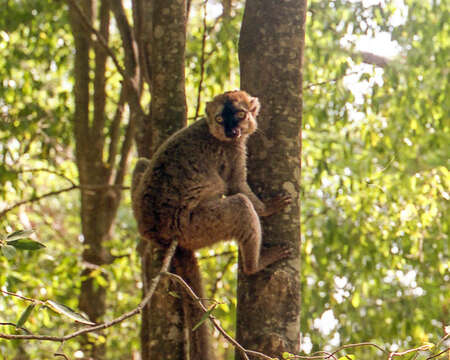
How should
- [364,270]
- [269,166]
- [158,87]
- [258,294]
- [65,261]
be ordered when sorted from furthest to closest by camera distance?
1. [65,261]
2. [364,270]
3. [158,87]
4. [269,166]
5. [258,294]

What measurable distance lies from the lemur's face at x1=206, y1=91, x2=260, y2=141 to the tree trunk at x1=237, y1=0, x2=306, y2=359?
0.35 m

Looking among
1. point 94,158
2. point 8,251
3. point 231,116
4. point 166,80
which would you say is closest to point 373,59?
point 231,116

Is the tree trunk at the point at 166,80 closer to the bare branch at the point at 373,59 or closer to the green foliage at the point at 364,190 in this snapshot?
the green foliage at the point at 364,190

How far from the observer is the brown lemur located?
4.22 metres

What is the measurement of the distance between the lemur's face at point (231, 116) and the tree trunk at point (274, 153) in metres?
0.35

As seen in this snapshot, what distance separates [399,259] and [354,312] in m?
0.78

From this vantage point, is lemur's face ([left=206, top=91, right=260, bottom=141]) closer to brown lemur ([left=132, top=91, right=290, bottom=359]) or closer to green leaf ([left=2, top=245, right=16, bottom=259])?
brown lemur ([left=132, top=91, right=290, bottom=359])

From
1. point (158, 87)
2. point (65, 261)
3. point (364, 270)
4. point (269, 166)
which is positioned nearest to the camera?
point (269, 166)

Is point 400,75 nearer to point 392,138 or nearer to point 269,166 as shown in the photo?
point 392,138

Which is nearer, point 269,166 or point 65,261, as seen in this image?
→ point 269,166

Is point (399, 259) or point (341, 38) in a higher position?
point (341, 38)

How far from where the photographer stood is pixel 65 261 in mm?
6898

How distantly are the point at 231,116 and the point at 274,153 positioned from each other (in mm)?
982

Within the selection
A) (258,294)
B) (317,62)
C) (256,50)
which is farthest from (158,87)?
(317,62)
